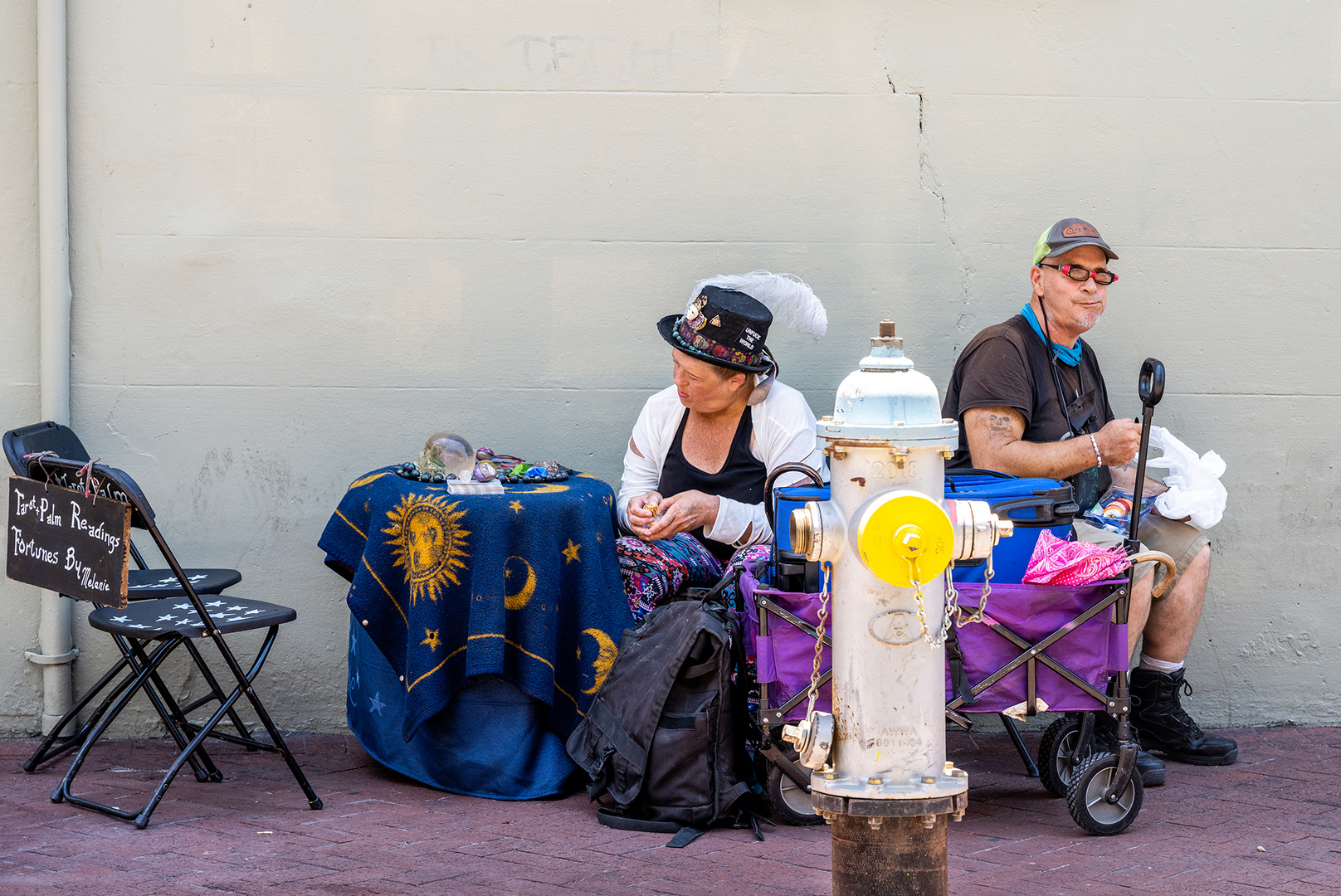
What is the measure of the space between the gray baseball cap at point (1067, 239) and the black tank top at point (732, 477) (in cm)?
113

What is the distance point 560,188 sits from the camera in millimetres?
4984

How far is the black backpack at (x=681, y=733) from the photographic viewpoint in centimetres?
392

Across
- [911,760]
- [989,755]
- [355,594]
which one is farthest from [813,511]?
[989,755]

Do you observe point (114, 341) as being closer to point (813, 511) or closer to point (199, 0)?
point (199, 0)

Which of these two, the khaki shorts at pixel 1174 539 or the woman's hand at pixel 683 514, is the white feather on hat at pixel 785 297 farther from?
the khaki shorts at pixel 1174 539

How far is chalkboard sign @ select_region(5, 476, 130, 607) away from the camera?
151 inches

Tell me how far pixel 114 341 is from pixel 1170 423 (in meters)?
3.84

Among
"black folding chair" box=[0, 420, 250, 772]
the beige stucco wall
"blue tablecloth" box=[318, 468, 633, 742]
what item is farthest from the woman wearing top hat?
"black folding chair" box=[0, 420, 250, 772]

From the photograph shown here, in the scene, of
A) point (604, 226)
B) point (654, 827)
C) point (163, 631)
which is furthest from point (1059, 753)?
point (163, 631)

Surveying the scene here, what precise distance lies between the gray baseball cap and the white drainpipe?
3.31 metres

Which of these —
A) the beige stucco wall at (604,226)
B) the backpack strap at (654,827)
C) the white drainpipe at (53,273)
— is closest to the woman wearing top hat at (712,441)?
the beige stucco wall at (604,226)

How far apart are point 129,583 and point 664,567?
1718 mm

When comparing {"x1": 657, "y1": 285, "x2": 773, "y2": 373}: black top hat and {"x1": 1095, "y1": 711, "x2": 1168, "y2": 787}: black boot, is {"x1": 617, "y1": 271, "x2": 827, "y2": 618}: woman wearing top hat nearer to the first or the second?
{"x1": 657, "y1": 285, "x2": 773, "y2": 373}: black top hat

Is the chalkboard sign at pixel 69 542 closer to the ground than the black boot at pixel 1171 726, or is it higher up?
higher up
